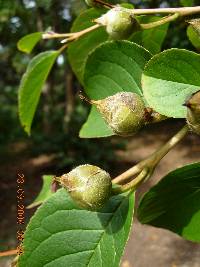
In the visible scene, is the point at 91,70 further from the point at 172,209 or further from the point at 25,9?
the point at 25,9

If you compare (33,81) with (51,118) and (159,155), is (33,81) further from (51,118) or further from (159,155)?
(51,118)

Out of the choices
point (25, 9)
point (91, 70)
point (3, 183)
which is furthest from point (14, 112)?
point (91, 70)

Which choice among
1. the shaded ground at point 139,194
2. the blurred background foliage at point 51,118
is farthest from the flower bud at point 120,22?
the shaded ground at point 139,194

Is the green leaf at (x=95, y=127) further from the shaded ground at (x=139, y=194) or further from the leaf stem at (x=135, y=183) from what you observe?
the shaded ground at (x=139, y=194)

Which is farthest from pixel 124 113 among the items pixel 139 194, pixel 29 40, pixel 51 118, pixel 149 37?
pixel 51 118

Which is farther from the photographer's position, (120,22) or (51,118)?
(51,118)

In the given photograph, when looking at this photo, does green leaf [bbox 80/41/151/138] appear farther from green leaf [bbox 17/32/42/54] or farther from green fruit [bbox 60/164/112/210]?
green leaf [bbox 17/32/42/54]

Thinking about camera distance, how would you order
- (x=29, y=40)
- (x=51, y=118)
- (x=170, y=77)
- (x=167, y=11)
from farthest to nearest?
(x=51, y=118), (x=29, y=40), (x=167, y=11), (x=170, y=77)
